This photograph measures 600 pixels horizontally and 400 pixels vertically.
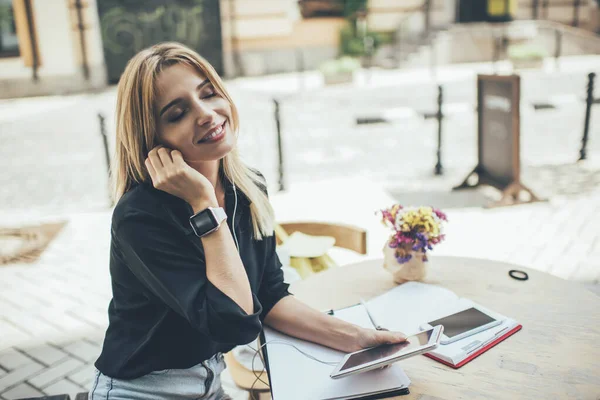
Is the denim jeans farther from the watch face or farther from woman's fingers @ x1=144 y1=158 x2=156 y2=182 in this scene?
woman's fingers @ x1=144 y1=158 x2=156 y2=182

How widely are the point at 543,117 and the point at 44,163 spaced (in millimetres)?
8591

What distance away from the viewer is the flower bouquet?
2223mm

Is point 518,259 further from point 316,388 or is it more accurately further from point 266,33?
point 266,33

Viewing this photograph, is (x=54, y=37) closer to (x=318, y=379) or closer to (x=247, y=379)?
(x=247, y=379)

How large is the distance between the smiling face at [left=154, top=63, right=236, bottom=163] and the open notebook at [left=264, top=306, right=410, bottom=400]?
0.67m

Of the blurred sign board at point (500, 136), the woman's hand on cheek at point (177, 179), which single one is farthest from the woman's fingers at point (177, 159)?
the blurred sign board at point (500, 136)

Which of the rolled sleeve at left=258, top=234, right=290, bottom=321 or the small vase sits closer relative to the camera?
the rolled sleeve at left=258, top=234, right=290, bottom=321

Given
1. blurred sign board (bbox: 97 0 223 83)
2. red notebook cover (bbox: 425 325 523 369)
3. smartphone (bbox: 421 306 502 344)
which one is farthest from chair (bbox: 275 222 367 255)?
blurred sign board (bbox: 97 0 223 83)

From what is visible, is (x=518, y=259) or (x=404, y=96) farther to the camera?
(x=404, y=96)

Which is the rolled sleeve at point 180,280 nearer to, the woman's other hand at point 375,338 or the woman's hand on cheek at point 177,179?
the woman's hand on cheek at point 177,179

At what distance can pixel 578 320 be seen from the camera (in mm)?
1914

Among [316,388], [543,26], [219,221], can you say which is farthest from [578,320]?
[543,26]

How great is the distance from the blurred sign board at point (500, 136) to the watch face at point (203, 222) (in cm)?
459

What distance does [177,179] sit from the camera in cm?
169
